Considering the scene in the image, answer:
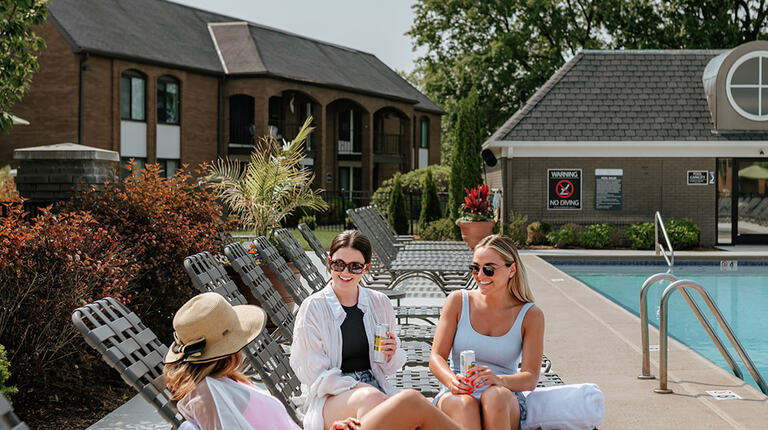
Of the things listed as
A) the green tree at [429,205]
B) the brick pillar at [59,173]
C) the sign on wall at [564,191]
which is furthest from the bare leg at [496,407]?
the green tree at [429,205]

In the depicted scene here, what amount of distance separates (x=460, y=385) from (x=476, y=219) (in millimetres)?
13096

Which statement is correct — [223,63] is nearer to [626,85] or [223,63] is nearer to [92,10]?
[92,10]

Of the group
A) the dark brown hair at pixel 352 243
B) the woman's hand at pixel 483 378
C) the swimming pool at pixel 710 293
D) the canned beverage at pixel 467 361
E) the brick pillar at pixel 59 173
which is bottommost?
the swimming pool at pixel 710 293

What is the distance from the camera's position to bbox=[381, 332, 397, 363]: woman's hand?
3977 mm

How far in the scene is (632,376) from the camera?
21.0 feet

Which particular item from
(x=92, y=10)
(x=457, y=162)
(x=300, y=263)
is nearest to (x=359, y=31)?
(x=92, y=10)

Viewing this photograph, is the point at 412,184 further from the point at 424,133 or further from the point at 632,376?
the point at 632,376

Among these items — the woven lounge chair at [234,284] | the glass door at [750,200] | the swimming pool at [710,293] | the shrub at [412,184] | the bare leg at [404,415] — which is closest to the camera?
the bare leg at [404,415]

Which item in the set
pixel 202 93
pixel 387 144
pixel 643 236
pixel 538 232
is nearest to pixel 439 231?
pixel 538 232

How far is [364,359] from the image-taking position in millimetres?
4270

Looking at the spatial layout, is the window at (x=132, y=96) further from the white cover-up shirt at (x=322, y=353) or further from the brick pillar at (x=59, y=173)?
the white cover-up shirt at (x=322, y=353)

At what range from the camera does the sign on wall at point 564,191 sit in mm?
20297

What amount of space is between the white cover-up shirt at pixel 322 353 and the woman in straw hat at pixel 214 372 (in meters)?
0.81

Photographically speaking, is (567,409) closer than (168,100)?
Answer: Yes
